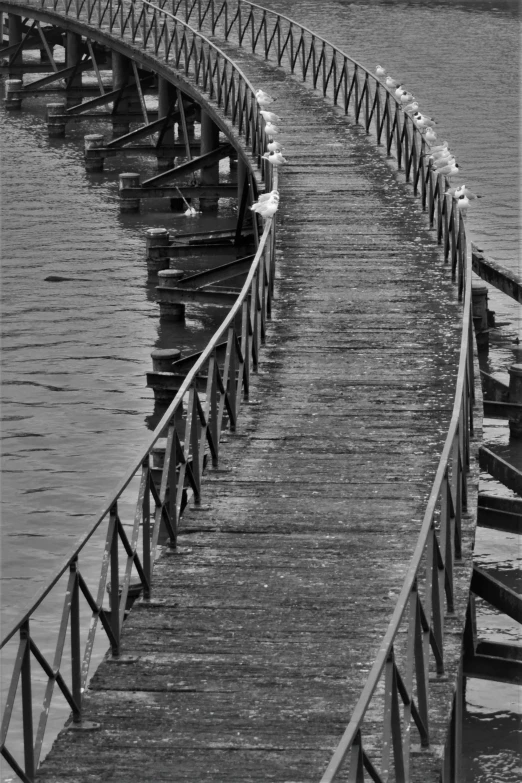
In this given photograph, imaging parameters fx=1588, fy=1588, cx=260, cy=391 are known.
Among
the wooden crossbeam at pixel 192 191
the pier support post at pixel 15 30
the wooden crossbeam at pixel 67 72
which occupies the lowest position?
the wooden crossbeam at pixel 192 191

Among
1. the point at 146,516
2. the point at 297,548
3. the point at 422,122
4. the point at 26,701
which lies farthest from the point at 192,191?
the point at 26,701

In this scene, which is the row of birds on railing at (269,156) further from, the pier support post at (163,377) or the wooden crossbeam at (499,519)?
the wooden crossbeam at (499,519)

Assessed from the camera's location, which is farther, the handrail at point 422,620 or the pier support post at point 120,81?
the pier support post at point 120,81

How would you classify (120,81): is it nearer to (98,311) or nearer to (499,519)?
(98,311)

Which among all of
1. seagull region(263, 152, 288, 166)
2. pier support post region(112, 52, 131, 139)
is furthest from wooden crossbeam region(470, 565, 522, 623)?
pier support post region(112, 52, 131, 139)

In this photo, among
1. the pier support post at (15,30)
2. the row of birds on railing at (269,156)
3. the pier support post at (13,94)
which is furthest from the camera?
the pier support post at (15,30)

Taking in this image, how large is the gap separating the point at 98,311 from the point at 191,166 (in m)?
6.32

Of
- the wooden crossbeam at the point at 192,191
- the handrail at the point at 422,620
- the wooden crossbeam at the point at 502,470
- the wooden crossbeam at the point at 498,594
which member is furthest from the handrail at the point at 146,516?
the wooden crossbeam at the point at 192,191

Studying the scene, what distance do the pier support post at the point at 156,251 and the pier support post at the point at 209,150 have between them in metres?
4.50

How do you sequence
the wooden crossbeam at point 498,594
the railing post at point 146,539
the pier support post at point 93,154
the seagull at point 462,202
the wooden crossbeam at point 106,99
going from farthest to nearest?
1. the wooden crossbeam at point 106,99
2. the pier support post at point 93,154
3. the seagull at point 462,202
4. the wooden crossbeam at point 498,594
5. the railing post at point 146,539

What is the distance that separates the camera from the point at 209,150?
93.6ft

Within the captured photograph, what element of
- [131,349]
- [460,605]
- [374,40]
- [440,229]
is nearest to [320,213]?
[440,229]

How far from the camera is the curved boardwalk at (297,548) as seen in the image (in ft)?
27.4

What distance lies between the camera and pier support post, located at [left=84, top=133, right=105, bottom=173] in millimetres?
30703
